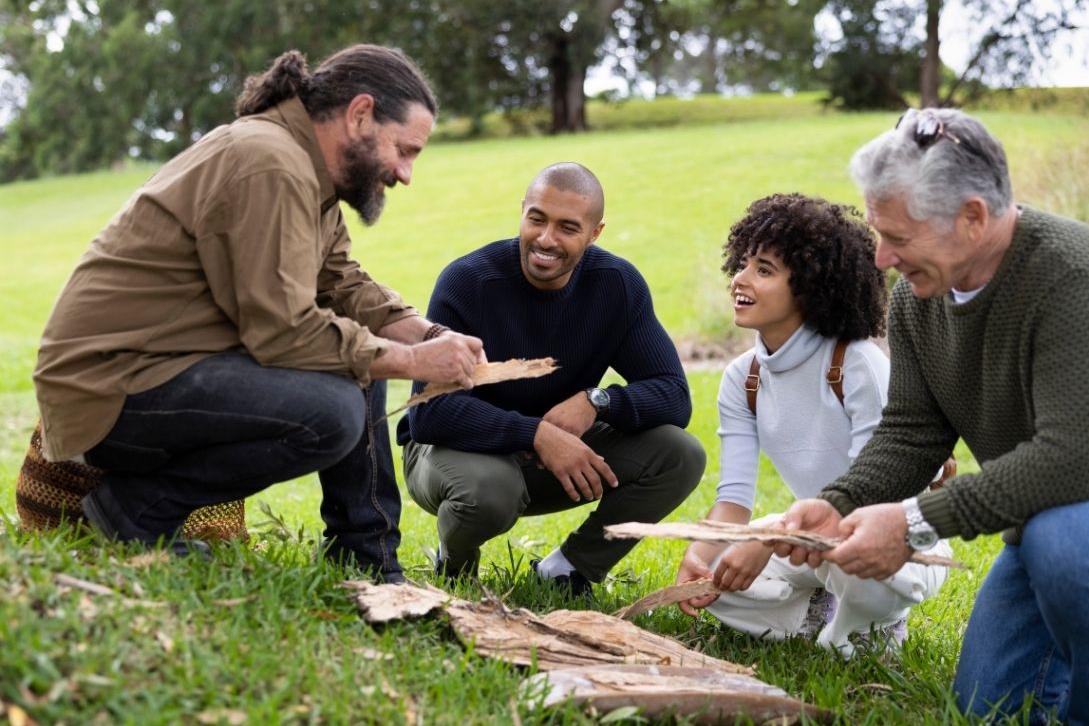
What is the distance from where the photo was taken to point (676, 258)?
19.0m

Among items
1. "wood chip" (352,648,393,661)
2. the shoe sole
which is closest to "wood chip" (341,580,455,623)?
"wood chip" (352,648,393,661)

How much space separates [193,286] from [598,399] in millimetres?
1808

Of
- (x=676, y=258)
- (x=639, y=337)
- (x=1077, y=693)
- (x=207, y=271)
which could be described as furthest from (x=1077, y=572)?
(x=676, y=258)

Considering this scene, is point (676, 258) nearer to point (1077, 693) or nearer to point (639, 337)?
point (639, 337)

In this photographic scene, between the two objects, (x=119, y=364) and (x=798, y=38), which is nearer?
(x=119, y=364)

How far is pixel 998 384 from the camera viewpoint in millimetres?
3725

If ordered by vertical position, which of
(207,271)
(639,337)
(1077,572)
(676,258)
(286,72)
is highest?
(286,72)

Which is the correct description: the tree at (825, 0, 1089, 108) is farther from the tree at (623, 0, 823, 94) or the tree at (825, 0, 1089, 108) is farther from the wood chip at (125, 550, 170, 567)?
the wood chip at (125, 550, 170, 567)

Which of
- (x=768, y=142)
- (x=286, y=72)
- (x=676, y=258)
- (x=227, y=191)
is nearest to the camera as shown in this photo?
(x=227, y=191)

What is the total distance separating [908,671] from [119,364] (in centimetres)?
280

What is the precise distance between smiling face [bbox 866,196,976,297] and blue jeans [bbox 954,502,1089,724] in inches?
29.4

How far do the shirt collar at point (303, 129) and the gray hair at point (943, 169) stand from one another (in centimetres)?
177

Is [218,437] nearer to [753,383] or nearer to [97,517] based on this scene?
[97,517]

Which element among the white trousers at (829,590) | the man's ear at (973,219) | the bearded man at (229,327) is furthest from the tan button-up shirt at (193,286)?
the man's ear at (973,219)
